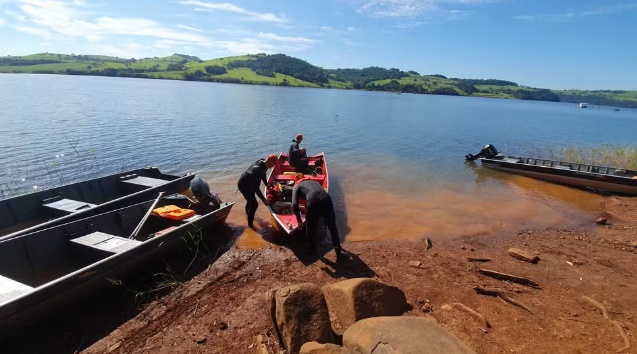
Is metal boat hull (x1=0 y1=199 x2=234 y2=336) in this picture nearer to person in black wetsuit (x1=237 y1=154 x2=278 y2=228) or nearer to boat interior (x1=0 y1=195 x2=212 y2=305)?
boat interior (x1=0 y1=195 x2=212 y2=305)

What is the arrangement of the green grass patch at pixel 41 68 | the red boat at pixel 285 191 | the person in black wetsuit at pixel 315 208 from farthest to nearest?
1. the green grass patch at pixel 41 68
2. the red boat at pixel 285 191
3. the person in black wetsuit at pixel 315 208

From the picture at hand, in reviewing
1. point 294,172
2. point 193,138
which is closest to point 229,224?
point 294,172

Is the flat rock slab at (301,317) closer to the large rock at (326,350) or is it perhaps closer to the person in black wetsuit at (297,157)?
the large rock at (326,350)

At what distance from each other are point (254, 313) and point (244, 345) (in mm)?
907

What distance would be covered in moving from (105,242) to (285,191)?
5.78 m

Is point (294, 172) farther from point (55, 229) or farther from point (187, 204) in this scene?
point (55, 229)

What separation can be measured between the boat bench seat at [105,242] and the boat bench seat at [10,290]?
5.24 feet

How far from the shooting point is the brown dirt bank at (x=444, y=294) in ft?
19.1

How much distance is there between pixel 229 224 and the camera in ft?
38.6

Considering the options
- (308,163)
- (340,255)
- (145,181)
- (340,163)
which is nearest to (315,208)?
(340,255)

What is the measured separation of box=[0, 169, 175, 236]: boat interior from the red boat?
169 inches

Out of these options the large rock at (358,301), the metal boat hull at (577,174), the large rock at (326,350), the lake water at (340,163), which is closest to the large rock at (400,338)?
the large rock at (326,350)

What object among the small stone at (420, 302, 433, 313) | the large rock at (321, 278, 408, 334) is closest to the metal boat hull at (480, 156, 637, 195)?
the small stone at (420, 302, 433, 313)

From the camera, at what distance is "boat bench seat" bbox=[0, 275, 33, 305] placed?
5.62m
